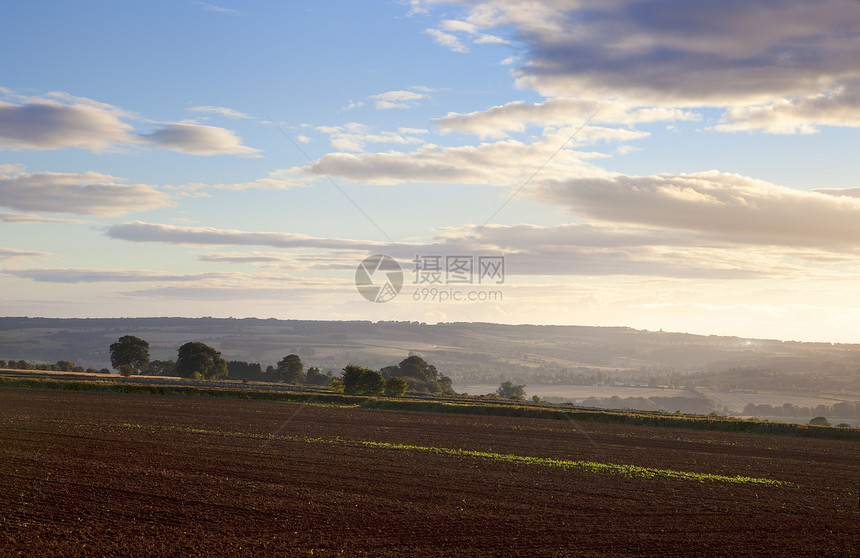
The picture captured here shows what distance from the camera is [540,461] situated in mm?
33781

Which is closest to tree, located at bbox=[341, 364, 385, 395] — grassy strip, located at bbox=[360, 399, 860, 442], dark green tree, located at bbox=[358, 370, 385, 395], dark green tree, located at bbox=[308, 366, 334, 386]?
dark green tree, located at bbox=[358, 370, 385, 395]

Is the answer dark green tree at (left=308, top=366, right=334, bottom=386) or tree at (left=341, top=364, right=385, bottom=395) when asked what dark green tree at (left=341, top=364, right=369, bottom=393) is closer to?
tree at (left=341, top=364, right=385, bottom=395)

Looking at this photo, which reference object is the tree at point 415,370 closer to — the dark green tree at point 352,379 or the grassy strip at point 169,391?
the dark green tree at point 352,379

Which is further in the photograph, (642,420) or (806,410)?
(806,410)

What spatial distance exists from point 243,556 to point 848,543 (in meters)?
16.7

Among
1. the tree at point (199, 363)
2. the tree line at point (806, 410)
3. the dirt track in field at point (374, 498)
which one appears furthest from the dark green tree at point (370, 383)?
the tree line at point (806, 410)

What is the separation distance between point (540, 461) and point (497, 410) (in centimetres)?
3690

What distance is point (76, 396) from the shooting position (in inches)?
2566

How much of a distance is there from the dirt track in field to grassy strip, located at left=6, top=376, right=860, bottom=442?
20334 mm

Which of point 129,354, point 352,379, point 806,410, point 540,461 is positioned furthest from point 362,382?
point 806,410

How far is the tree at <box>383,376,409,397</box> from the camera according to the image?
98188 mm

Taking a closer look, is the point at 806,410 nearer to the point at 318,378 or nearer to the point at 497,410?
the point at 318,378

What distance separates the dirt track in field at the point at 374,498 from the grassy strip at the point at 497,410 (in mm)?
20334

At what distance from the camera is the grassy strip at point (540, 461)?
30.7 metres
